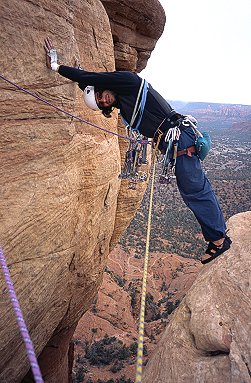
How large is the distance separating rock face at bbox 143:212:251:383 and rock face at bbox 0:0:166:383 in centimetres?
200

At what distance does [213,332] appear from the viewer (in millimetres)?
4457

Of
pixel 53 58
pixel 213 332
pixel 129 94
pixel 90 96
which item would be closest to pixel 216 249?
pixel 213 332

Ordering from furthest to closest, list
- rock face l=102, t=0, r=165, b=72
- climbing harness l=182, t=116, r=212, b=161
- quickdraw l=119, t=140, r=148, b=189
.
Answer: rock face l=102, t=0, r=165, b=72, quickdraw l=119, t=140, r=148, b=189, climbing harness l=182, t=116, r=212, b=161

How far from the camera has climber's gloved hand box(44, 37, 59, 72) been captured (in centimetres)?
423

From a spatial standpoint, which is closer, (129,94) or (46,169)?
(129,94)

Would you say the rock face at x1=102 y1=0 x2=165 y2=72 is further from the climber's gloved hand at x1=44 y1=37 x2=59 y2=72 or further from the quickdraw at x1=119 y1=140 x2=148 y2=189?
the quickdraw at x1=119 y1=140 x2=148 y2=189

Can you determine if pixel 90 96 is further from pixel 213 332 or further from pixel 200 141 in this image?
pixel 213 332

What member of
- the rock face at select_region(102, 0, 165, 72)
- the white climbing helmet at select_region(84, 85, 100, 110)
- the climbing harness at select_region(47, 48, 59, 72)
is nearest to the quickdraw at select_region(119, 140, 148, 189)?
the white climbing helmet at select_region(84, 85, 100, 110)

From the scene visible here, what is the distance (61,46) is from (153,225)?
104 feet

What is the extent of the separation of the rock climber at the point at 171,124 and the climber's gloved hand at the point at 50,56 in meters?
0.17

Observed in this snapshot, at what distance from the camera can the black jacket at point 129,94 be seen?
12.5 ft

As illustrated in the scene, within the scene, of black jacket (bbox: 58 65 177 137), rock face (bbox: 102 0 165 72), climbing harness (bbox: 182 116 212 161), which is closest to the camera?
black jacket (bbox: 58 65 177 137)

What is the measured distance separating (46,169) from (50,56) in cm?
154

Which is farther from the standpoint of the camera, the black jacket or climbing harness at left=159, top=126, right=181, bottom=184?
climbing harness at left=159, top=126, right=181, bottom=184
